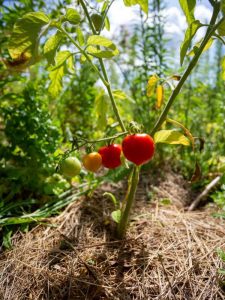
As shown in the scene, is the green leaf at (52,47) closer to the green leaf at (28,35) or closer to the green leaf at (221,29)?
the green leaf at (28,35)

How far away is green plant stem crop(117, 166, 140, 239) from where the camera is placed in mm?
1428

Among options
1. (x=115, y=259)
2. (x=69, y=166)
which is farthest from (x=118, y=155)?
(x=115, y=259)

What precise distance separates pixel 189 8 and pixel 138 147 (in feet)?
1.75

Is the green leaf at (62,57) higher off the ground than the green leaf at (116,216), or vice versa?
the green leaf at (62,57)

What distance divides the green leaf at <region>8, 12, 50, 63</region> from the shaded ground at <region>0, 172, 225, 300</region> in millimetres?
891

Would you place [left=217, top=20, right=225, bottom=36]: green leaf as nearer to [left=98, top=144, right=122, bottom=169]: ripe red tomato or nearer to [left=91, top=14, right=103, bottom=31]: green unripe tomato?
[left=91, top=14, right=103, bottom=31]: green unripe tomato

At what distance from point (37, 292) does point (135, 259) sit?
1.44ft

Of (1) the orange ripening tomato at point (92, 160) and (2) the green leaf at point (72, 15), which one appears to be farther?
(1) the orange ripening tomato at point (92, 160)

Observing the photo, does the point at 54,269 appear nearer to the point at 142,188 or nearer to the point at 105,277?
the point at 105,277

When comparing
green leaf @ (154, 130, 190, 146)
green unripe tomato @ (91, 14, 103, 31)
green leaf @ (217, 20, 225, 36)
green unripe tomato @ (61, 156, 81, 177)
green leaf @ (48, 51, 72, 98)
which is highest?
green unripe tomato @ (91, 14, 103, 31)

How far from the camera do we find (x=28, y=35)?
109 centimetres

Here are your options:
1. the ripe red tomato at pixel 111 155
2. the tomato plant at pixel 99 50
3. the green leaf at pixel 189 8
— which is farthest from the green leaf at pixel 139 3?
the ripe red tomato at pixel 111 155

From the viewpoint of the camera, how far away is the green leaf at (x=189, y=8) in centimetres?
112

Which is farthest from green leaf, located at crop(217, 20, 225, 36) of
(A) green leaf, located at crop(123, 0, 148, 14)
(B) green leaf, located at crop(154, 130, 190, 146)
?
(B) green leaf, located at crop(154, 130, 190, 146)
